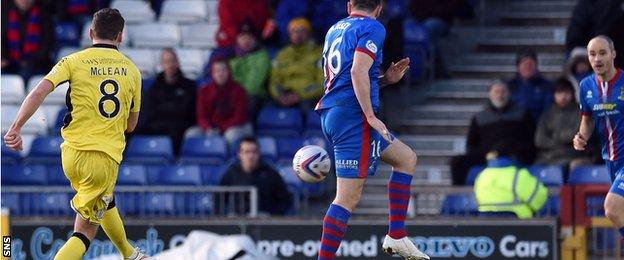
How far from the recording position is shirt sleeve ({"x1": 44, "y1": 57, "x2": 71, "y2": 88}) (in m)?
13.1

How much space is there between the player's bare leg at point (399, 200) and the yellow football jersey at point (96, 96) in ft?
6.30

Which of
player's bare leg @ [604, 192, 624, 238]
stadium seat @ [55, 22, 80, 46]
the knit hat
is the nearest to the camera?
player's bare leg @ [604, 192, 624, 238]

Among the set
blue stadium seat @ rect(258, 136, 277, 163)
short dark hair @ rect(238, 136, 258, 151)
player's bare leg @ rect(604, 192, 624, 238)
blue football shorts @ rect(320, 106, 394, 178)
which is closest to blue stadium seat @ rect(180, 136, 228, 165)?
blue stadium seat @ rect(258, 136, 277, 163)

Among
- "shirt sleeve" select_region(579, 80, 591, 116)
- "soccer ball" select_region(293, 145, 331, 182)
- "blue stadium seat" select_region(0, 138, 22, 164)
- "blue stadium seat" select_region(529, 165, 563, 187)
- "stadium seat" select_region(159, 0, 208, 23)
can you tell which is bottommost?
"blue stadium seat" select_region(529, 165, 563, 187)

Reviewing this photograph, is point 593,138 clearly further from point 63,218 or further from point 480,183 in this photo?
point 63,218

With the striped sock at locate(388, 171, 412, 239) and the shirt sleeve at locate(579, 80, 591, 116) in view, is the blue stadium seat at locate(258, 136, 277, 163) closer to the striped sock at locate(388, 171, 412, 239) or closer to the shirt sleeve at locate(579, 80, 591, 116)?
the shirt sleeve at locate(579, 80, 591, 116)

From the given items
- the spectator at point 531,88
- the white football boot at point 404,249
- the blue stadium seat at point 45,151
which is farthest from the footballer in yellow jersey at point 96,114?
the spectator at point 531,88

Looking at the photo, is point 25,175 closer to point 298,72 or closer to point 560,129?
point 298,72

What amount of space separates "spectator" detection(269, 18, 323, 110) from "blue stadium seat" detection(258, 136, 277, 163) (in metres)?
0.72

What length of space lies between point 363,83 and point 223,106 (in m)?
7.67

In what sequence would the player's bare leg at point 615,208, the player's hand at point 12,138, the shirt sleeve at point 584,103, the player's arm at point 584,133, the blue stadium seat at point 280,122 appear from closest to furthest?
the player's hand at point 12,138 → the player's bare leg at point 615,208 → the player's arm at point 584,133 → the shirt sleeve at point 584,103 → the blue stadium seat at point 280,122

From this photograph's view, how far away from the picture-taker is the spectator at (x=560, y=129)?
19.6m

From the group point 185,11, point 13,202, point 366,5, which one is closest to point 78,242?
point 366,5

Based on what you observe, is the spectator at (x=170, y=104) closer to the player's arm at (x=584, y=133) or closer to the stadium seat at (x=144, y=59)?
the stadium seat at (x=144, y=59)
